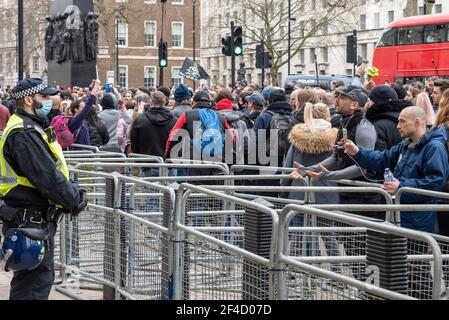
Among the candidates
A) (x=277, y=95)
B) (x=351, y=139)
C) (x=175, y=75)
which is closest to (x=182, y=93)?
(x=277, y=95)

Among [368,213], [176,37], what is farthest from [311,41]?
[368,213]

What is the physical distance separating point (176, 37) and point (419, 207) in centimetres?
8959

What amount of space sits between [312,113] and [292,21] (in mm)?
67273

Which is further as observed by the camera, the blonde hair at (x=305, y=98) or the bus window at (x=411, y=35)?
the bus window at (x=411, y=35)

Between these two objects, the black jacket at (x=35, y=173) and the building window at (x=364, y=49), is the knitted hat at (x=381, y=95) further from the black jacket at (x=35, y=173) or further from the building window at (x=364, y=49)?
the building window at (x=364, y=49)

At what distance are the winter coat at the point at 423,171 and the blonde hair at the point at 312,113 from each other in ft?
6.74

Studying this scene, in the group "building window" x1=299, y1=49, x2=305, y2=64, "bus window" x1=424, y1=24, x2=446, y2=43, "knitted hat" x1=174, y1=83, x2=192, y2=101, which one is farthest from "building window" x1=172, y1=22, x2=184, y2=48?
"knitted hat" x1=174, y1=83, x2=192, y2=101

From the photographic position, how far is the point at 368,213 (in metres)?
8.73

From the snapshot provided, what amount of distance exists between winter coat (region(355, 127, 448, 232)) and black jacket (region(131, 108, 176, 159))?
17.5ft

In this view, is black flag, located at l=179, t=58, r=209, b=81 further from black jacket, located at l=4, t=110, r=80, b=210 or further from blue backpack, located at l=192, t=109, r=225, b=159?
black jacket, located at l=4, t=110, r=80, b=210

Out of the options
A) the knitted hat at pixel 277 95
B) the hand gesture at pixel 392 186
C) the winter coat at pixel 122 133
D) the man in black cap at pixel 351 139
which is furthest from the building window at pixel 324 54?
the hand gesture at pixel 392 186

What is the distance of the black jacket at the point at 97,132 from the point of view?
584 inches

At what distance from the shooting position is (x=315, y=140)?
10000 mm
